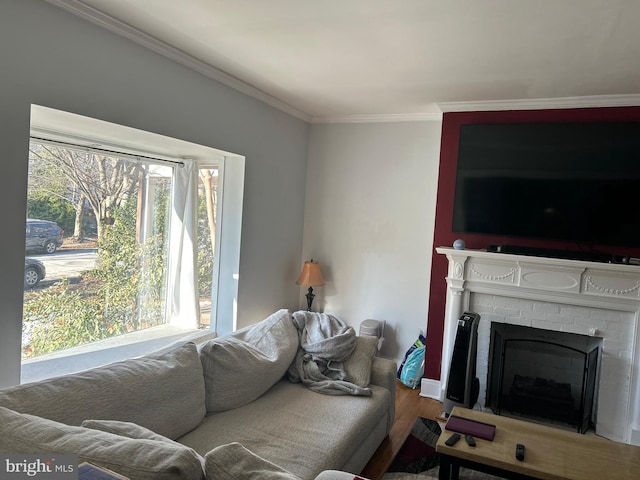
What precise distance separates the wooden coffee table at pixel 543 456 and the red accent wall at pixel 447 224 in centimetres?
136

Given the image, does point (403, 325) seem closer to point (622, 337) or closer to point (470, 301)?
point (470, 301)

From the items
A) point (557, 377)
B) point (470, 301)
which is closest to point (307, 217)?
point (470, 301)

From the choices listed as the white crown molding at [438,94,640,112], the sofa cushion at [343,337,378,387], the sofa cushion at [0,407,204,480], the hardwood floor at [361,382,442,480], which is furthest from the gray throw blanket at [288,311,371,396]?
the white crown molding at [438,94,640,112]

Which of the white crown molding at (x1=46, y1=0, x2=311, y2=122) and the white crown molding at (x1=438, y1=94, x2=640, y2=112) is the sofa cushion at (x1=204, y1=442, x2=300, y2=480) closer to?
the white crown molding at (x1=46, y1=0, x2=311, y2=122)

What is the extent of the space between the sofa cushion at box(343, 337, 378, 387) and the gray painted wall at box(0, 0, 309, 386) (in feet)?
4.30

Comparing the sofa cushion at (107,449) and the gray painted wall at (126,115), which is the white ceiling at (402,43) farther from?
the sofa cushion at (107,449)

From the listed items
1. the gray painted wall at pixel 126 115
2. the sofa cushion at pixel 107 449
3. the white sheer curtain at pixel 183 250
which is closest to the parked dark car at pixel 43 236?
the gray painted wall at pixel 126 115

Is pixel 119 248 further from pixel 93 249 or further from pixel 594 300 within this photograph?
pixel 594 300

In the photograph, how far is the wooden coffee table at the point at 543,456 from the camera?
A: 2.13 m

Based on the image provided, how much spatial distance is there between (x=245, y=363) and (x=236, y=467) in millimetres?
1355

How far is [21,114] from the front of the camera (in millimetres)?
2123

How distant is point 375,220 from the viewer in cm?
443

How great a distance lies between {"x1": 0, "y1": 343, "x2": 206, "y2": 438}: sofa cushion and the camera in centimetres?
166

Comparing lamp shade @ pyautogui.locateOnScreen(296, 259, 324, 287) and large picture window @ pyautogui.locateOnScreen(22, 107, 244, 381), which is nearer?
large picture window @ pyautogui.locateOnScreen(22, 107, 244, 381)
